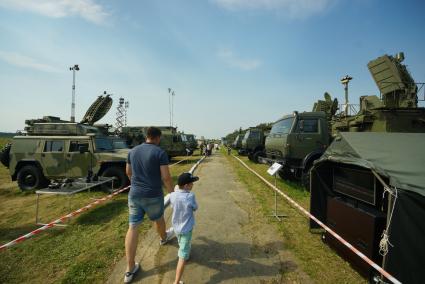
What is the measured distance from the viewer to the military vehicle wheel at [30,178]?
352 inches

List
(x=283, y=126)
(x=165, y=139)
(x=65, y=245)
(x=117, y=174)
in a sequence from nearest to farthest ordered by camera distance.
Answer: (x=65, y=245) < (x=117, y=174) < (x=283, y=126) < (x=165, y=139)

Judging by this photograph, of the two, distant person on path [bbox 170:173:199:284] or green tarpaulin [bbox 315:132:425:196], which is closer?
green tarpaulin [bbox 315:132:425:196]

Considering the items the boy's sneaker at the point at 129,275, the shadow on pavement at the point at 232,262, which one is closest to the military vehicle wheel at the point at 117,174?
the shadow on pavement at the point at 232,262

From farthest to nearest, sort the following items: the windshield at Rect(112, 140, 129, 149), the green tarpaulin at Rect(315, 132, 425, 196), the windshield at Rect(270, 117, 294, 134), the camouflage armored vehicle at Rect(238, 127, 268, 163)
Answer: the camouflage armored vehicle at Rect(238, 127, 268, 163), the windshield at Rect(112, 140, 129, 149), the windshield at Rect(270, 117, 294, 134), the green tarpaulin at Rect(315, 132, 425, 196)

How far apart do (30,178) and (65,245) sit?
6.11 metres

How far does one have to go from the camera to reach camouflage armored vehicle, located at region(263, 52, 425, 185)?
793 centimetres

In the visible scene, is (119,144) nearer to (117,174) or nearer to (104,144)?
(104,144)

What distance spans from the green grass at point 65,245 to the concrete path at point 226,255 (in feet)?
1.34

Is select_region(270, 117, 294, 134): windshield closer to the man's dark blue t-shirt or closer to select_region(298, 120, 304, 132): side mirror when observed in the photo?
select_region(298, 120, 304, 132): side mirror

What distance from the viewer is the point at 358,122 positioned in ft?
28.7

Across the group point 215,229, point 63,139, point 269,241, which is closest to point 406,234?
point 269,241

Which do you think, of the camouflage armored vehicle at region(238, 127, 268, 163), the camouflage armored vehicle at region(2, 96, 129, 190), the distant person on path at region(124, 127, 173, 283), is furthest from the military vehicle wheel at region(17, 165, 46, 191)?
the camouflage armored vehicle at region(238, 127, 268, 163)

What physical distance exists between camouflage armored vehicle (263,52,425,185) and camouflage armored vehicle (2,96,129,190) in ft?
18.5

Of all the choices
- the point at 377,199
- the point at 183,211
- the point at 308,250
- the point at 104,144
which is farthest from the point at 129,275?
the point at 104,144
